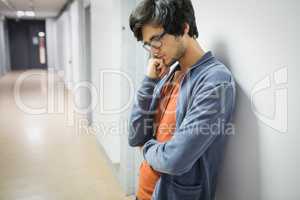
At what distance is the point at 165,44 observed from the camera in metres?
1.13

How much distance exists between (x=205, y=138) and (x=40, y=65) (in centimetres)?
1712

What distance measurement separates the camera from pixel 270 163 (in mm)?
991

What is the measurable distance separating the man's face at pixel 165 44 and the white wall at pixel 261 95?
0.76 feet

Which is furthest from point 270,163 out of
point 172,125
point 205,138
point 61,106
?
point 61,106

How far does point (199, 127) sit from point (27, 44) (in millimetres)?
17236

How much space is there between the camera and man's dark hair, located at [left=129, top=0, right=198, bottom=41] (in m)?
1.06

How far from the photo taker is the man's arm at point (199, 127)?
1.01 meters

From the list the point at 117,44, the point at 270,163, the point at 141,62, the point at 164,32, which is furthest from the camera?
the point at 117,44

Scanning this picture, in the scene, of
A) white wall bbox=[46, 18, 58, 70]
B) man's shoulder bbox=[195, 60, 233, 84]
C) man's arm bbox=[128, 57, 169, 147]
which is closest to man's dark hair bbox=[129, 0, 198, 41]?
man's shoulder bbox=[195, 60, 233, 84]

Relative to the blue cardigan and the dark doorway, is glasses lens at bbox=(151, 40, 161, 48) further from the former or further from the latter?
the dark doorway

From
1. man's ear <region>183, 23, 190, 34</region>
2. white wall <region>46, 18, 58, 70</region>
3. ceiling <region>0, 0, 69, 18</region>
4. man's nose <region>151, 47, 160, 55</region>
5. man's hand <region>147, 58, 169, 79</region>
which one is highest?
ceiling <region>0, 0, 69, 18</region>

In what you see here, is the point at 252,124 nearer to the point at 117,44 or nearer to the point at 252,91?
the point at 252,91

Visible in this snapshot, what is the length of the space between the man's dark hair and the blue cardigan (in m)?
0.19

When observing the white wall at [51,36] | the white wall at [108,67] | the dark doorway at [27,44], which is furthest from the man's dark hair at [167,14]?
the dark doorway at [27,44]
